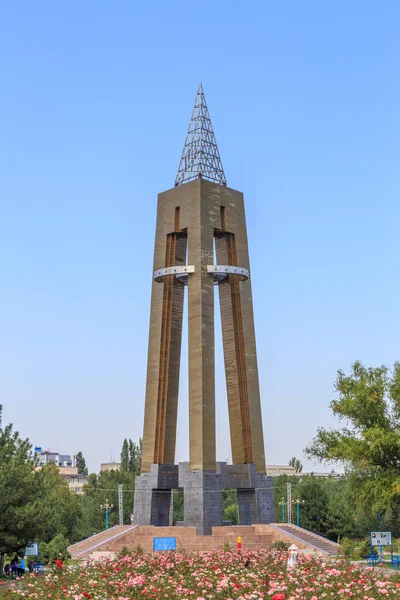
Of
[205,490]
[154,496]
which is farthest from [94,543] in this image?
[205,490]

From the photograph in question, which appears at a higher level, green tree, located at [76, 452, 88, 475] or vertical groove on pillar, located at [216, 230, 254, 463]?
green tree, located at [76, 452, 88, 475]

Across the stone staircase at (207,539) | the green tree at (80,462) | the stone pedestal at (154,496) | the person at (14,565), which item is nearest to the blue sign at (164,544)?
the person at (14,565)

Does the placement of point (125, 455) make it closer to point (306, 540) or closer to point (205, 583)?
point (306, 540)

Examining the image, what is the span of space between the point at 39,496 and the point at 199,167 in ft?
90.7

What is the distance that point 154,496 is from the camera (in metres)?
48.3

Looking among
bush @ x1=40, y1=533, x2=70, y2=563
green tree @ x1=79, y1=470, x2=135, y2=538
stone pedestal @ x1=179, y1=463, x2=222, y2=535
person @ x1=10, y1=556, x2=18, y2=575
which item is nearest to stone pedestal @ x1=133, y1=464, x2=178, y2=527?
stone pedestal @ x1=179, y1=463, x2=222, y2=535

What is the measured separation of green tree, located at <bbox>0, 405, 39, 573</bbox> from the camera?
1105 inches

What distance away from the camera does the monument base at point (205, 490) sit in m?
45.4

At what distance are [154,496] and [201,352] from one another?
9.15m

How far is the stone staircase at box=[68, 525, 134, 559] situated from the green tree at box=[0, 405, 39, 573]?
37.0ft

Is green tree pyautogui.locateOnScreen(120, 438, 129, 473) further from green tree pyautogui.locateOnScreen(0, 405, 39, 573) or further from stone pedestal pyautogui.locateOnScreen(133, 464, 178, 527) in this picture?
green tree pyautogui.locateOnScreen(0, 405, 39, 573)

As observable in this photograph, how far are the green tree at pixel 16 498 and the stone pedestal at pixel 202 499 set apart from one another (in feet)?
52.0

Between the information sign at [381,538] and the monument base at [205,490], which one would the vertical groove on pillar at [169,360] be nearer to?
the monument base at [205,490]

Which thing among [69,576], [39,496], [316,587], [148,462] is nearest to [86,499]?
[148,462]
